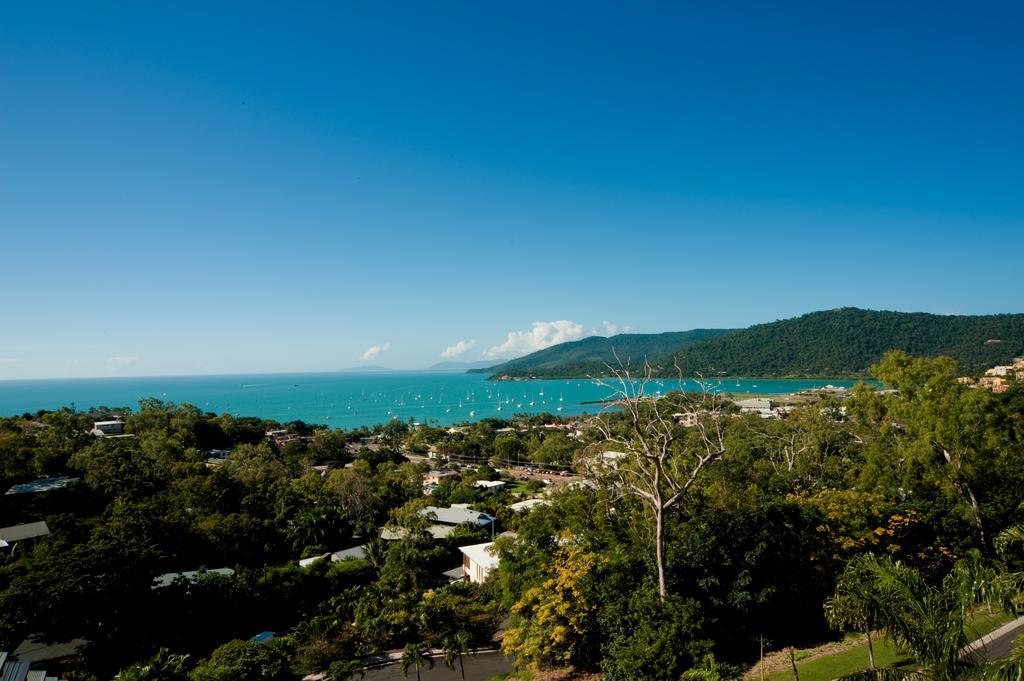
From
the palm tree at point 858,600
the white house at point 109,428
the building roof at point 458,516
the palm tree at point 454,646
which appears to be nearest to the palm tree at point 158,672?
the palm tree at point 454,646

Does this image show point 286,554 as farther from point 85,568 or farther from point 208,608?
point 85,568

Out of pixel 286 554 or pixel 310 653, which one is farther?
pixel 286 554

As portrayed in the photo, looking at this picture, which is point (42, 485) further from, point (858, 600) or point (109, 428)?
point (858, 600)

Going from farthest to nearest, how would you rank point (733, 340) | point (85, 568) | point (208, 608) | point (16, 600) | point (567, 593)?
1. point (733, 340)
2. point (208, 608)
3. point (85, 568)
4. point (16, 600)
5. point (567, 593)

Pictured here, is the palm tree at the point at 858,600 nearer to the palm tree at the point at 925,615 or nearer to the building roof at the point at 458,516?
the palm tree at the point at 925,615

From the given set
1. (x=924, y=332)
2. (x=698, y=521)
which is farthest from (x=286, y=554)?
(x=924, y=332)

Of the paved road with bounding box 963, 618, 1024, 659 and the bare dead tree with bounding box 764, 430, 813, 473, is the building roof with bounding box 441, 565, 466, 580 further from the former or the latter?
the bare dead tree with bounding box 764, 430, 813, 473
